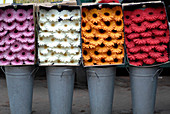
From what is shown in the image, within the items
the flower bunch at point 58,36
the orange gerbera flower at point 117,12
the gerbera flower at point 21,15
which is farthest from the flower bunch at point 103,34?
the gerbera flower at point 21,15

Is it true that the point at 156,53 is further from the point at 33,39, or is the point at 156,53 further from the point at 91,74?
the point at 33,39

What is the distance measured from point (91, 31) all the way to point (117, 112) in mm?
1397

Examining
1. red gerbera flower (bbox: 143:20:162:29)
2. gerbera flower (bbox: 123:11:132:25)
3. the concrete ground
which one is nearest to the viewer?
red gerbera flower (bbox: 143:20:162:29)

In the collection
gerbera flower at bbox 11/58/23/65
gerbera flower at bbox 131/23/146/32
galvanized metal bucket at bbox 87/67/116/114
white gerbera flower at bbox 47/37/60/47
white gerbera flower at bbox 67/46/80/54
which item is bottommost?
galvanized metal bucket at bbox 87/67/116/114

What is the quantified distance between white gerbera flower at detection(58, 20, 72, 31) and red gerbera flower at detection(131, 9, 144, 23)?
0.79 metres

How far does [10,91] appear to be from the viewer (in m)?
3.21

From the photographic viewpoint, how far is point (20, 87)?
3178 millimetres

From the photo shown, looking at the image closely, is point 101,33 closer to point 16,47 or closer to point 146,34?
point 146,34

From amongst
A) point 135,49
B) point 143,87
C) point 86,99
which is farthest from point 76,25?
point 86,99

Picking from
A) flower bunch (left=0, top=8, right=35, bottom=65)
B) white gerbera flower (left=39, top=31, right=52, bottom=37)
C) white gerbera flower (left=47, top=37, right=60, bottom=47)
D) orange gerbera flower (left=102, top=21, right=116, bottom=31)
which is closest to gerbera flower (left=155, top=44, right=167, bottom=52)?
orange gerbera flower (left=102, top=21, right=116, bottom=31)

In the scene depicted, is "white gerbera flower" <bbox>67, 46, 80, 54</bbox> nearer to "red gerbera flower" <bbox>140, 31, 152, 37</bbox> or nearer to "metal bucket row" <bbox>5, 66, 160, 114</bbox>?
"metal bucket row" <bbox>5, 66, 160, 114</bbox>

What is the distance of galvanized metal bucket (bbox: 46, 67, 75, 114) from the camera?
3.13 meters

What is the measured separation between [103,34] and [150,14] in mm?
627

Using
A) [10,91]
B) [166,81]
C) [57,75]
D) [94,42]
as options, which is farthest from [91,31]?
[166,81]
